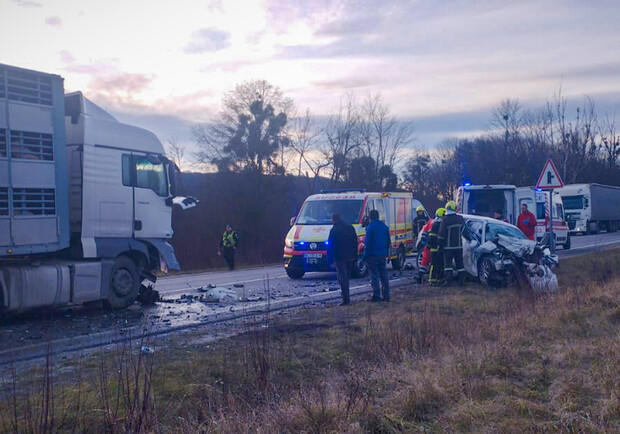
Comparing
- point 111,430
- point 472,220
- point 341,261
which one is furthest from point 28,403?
point 472,220

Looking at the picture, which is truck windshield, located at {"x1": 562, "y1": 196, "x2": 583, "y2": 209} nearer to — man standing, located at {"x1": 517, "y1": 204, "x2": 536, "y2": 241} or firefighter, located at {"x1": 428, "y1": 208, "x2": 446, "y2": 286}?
man standing, located at {"x1": 517, "y1": 204, "x2": 536, "y2": 241}

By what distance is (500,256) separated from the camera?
14.3 metres

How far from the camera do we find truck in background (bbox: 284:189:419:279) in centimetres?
1719

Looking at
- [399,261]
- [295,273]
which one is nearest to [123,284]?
[295,273]

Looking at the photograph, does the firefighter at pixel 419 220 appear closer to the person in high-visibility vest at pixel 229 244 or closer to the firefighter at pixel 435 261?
the firefighter at pixel 435 261

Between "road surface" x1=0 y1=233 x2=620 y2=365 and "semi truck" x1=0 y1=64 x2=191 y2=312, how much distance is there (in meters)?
0.48

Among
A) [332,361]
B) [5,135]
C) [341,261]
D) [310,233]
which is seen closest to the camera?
[332,361]

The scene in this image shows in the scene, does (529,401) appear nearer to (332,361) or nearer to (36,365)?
(332,361)

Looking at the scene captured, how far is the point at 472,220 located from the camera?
15.7 m

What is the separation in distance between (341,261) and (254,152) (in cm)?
3825

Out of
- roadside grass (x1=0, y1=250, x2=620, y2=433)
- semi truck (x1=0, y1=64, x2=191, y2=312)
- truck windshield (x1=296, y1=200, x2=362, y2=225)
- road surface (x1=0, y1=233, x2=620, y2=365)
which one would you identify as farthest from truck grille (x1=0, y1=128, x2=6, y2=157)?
truck windshield (x1=296, y1=200, x2=362, y2=225)

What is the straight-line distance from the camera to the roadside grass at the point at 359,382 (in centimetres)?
496

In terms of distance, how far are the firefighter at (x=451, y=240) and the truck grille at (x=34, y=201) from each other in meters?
8.10

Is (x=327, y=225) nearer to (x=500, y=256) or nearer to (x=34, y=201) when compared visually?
(x=500, y=256)
